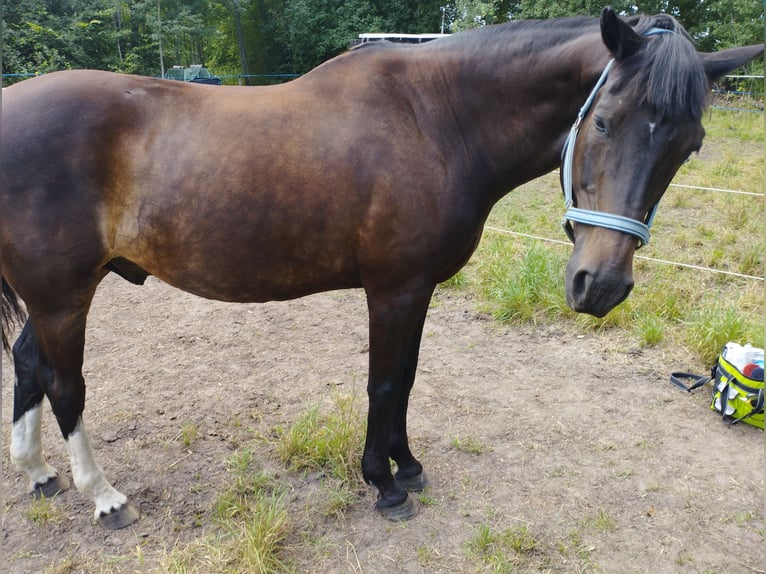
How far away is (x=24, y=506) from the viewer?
2.55 m

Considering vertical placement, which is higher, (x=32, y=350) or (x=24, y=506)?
(x=32, y=350)

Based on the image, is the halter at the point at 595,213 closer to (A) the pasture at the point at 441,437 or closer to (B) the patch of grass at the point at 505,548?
(A) the pasture at the point at 441,437

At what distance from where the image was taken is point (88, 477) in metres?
2.44

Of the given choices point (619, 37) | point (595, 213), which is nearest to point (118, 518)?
point (595, 213)

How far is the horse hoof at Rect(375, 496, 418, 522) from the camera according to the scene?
2518mm

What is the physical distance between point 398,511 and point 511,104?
1.87 meters

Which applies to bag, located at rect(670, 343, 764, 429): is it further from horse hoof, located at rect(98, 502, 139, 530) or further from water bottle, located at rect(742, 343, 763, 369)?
horse hoof, located at rect(98, 502, 139, 530)

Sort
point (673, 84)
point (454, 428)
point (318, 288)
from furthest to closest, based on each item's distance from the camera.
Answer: point (454, 428), point (318, 288), point (673, 84)

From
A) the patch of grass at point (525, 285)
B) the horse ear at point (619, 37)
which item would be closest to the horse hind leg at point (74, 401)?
the horse ear at point (619, 37)

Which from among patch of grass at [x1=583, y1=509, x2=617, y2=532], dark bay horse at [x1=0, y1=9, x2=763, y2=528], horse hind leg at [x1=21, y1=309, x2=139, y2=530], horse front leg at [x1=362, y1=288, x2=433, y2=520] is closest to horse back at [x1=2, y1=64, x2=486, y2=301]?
dark bay horse at [x1=0, y1=9, x2=763, y2=528]

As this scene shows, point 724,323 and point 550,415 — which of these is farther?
point 724,323

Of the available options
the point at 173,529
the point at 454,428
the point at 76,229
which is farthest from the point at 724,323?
the point at 76,229

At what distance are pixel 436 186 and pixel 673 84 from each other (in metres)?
0.84

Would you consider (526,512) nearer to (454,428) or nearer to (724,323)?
(454,428)
